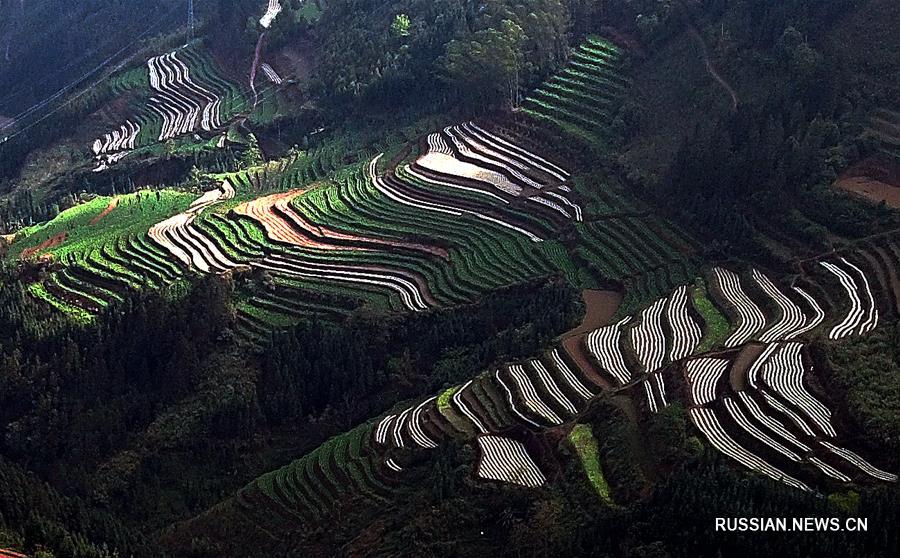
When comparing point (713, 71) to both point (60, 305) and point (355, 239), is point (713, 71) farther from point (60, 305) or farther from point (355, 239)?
point (60, 305)

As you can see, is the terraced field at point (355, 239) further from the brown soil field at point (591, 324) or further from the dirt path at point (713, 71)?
the dirt path at point (713, 71)

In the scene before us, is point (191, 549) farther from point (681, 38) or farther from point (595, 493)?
point (681, 38)

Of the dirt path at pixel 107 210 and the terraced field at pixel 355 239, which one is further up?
the dirt path at pixel 107 210

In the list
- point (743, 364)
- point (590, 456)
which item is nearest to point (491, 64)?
point (743, 364)

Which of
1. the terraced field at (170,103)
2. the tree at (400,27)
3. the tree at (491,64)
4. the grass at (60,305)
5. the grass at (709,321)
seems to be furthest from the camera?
the terraced field at (170,103)

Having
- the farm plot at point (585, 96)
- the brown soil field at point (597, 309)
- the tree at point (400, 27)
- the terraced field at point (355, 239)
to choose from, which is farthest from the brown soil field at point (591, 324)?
the tree at point (400, 27)

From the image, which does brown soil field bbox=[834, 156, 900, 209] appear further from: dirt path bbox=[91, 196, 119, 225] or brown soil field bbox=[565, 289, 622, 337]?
dirt path bbox=[91, 196, 119, 225]
